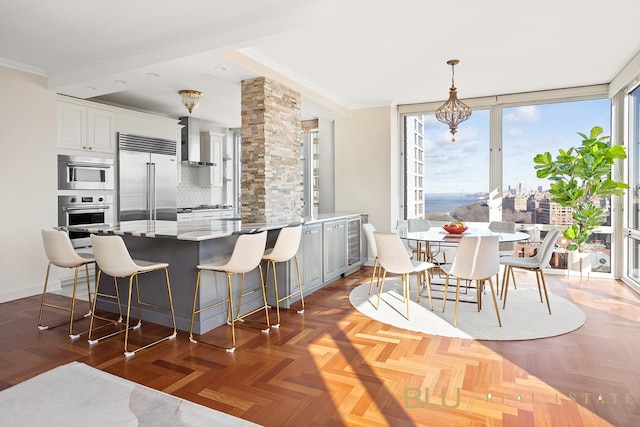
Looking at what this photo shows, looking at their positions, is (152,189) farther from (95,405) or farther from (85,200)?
(95,405)

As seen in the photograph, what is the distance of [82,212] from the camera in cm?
525

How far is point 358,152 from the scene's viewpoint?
6.69 m

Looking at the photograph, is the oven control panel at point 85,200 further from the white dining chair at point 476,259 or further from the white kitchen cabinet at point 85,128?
the white dining chair at point 476,259

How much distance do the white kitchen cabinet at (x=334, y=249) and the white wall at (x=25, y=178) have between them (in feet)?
11.1

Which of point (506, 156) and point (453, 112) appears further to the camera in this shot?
point (506, 156)

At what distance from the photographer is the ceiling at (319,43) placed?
128 inches

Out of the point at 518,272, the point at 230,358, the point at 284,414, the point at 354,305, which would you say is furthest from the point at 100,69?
the point at 518,272

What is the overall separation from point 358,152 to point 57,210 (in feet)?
14.5

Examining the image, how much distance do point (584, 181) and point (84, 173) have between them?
670 centimetres

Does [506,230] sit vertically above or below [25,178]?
below

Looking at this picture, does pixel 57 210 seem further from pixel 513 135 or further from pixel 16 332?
pixel 513 135

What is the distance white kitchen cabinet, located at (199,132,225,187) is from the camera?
26.1 feet

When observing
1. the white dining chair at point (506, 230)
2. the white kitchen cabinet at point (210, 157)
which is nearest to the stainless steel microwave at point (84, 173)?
the white kitchen cabinet at point (210, 157)

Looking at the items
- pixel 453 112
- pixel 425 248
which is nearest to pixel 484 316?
pixel 425 248
